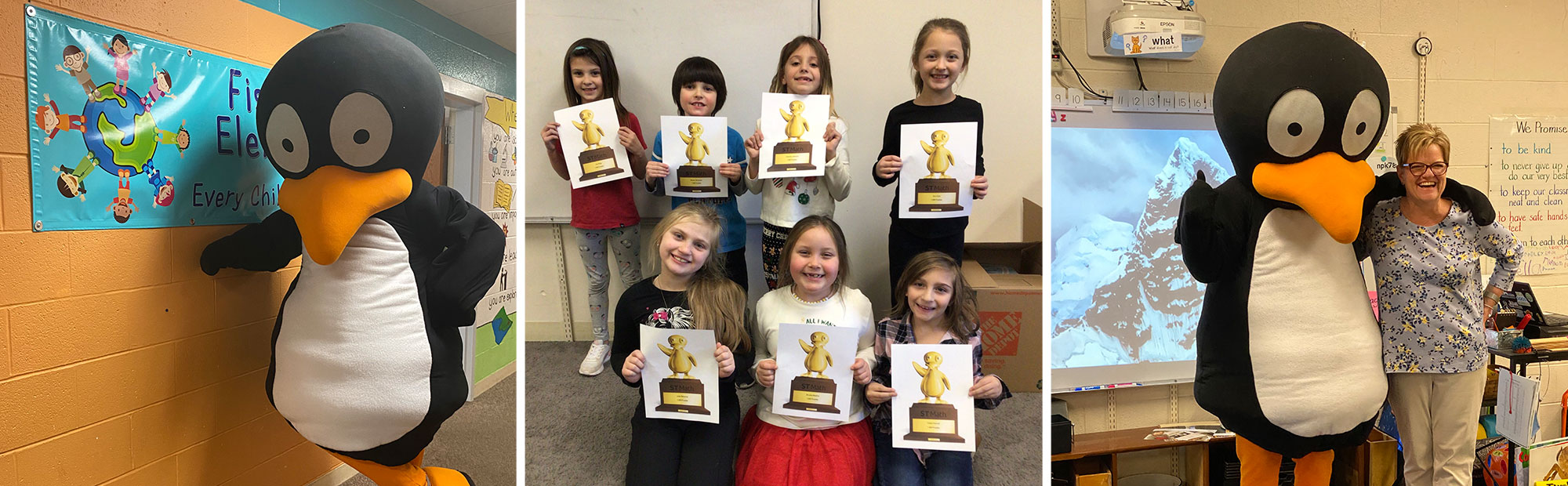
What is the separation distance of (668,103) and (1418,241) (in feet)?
5.56

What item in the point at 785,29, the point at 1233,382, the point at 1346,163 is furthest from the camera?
the point at 785,29

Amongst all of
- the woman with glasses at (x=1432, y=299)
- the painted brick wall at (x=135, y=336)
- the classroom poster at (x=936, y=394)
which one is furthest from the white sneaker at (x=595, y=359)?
the woman with glasses at (x=1432, y=299)

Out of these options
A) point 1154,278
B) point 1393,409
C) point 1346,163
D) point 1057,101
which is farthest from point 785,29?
point 1393,409

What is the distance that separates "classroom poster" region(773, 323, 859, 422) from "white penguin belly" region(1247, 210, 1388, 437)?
30.6 inches

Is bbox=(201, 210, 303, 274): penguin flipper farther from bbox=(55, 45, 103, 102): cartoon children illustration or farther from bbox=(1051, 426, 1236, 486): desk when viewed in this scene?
bbox=(1051, 426, 1236, 486): desk

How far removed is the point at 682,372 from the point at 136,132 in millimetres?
1108

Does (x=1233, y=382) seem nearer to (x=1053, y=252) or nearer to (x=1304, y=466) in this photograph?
(x=1304, y=466)

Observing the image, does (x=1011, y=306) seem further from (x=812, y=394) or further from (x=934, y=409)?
(x=812, y=394)

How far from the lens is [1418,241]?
1.45 metres

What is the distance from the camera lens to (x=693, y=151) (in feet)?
5.50

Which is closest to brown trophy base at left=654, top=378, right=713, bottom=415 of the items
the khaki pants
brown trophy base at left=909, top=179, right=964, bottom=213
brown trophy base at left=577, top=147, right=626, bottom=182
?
brown trophy base at left=577, top=147, right=626, bottom=182

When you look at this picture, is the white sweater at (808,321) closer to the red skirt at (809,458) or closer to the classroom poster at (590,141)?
the red skirt at (809,458)

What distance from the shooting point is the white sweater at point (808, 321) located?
162 centimetres

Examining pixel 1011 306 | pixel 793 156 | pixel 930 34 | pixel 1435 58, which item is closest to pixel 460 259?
pixel 793 156
